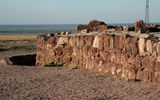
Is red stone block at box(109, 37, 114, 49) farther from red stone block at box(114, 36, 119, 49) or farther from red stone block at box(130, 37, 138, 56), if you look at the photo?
red stone block at box(130, 37, 138, 56)

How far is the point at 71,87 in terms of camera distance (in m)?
9.09

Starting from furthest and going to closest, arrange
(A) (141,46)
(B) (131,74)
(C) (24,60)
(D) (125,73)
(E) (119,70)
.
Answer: (C) (24,60) → (E) (119,70) → (D) (125,73) → (B) (131,74) → (A) (141,46)

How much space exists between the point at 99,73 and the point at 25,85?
3.33 meters

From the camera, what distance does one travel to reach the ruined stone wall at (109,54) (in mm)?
9070

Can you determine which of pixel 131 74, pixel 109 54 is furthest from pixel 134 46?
pixel 109 54

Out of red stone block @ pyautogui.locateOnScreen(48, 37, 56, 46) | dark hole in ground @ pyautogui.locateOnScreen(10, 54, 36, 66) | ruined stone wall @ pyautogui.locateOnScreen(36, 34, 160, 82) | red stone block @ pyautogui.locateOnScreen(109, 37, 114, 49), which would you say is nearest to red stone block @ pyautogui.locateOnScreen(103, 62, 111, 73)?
ruined stone wall @ pyautogui.locateOnScreen(36, 34, 160, 82)

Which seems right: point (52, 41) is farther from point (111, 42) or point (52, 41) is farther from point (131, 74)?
point (131, 74)

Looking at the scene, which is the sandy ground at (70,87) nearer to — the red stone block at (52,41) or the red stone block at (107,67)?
the red stone block at (107,67)

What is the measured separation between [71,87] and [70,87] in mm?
33

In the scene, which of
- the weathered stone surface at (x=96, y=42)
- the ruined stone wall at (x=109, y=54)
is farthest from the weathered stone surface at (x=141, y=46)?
the weathered stone surface at (x=96, y=42)

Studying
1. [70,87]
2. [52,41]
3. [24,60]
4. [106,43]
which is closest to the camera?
[70,87]

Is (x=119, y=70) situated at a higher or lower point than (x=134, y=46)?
lower

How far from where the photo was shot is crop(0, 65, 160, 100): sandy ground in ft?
26.0

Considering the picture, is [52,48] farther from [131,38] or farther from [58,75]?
[131,38]
